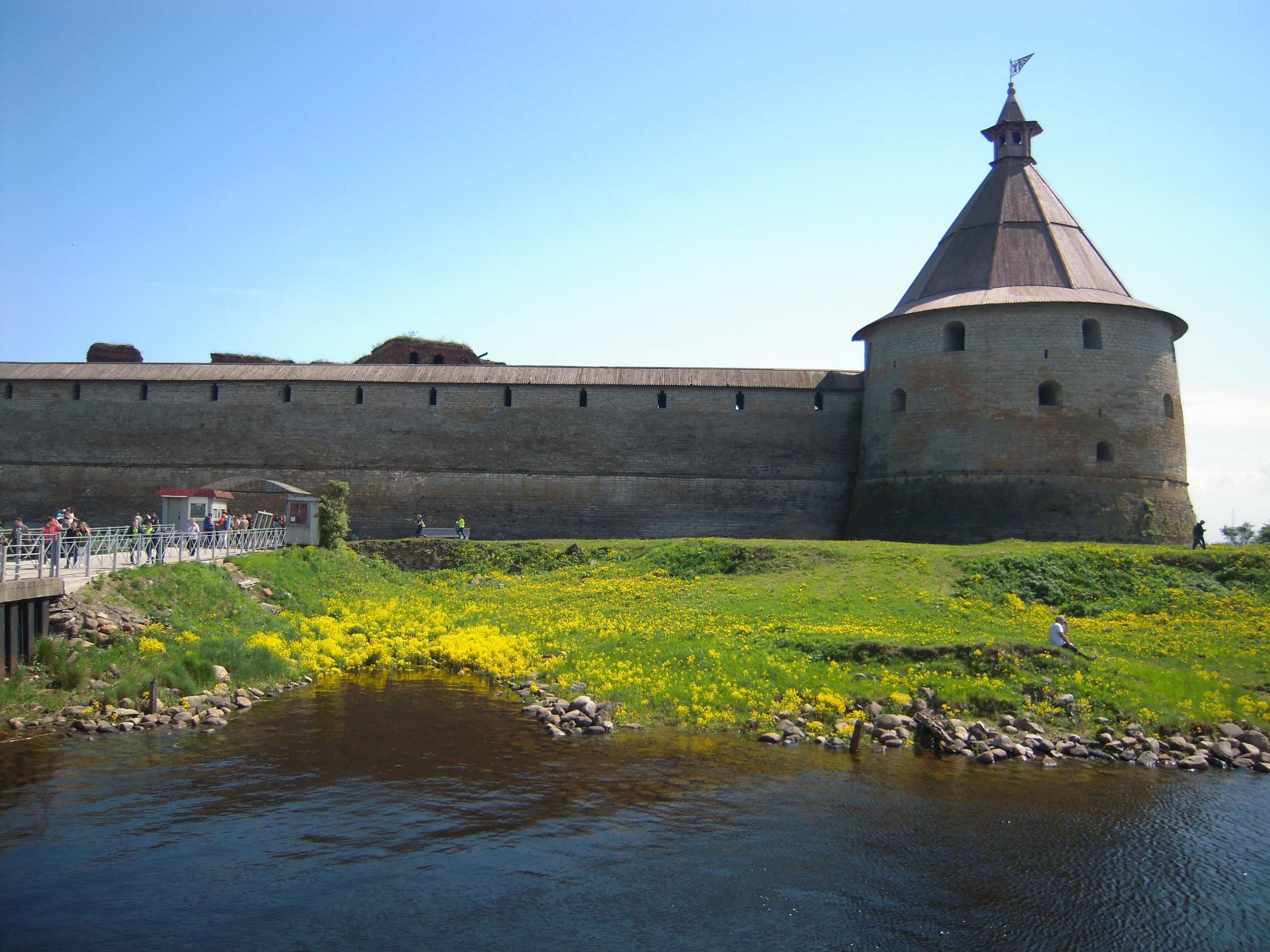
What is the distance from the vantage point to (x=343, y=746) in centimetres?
960

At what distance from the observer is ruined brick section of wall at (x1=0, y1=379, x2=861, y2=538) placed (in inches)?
1040

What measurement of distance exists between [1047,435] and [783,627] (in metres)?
12.5

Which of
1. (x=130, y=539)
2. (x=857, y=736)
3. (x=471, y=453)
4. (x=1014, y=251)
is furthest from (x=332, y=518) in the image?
(x=1014, y=251)

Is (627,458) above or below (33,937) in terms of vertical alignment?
above

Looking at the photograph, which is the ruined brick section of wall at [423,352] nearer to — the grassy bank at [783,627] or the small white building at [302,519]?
the small white building at [302,519]

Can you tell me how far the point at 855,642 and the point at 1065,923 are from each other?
6662 mm

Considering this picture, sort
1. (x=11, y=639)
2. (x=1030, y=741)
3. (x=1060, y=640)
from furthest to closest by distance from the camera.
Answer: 1. (x=1060, y=640)
2. (x=11, y=639)
3. (x=1030, y=741)

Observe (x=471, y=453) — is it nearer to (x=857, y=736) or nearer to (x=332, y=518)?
(x=332, y=518)

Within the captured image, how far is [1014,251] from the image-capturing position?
24.9m

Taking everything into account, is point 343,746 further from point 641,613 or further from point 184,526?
point 184,526

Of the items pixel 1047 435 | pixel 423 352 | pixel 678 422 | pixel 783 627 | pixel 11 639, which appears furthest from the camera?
pixel 423 352

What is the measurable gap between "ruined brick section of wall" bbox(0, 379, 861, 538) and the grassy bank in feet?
17.6

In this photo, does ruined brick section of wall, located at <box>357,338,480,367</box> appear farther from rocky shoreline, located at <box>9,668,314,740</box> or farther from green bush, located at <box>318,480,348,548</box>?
rocky shoreline, located at <box>9,668,314,740</box>

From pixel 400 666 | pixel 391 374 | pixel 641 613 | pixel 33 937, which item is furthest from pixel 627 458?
pixel 33 937
